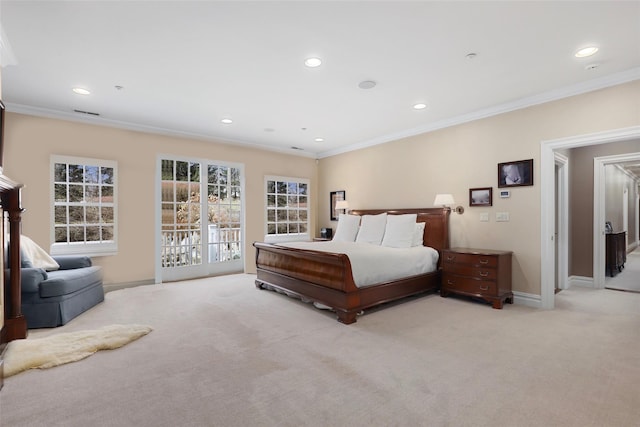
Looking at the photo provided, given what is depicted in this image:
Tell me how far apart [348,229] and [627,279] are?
16.5 ft

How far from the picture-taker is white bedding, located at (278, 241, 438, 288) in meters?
3.66

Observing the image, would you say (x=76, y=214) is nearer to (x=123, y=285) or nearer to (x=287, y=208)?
(x=123, y=285)

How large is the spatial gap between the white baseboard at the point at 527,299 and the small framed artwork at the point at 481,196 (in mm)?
1287

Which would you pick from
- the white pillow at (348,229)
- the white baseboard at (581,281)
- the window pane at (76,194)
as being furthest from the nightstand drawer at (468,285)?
the window pane at (76,194)

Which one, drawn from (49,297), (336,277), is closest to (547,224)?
(336,277)

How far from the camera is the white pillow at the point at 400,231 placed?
4.83 meters

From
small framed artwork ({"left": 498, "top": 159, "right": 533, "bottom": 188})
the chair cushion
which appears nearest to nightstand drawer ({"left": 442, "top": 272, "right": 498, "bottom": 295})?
small framed artwork ({"left": 498, "top": 159, "right": 533, "bottom": 188})

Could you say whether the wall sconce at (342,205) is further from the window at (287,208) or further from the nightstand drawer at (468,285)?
the nightstand drawer at (468,285)

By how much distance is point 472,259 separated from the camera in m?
4.15

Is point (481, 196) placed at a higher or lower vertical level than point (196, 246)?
higher

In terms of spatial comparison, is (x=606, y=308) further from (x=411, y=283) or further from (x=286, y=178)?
(x=286, y=178)

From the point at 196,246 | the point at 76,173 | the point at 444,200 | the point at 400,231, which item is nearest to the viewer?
the point at 444,200

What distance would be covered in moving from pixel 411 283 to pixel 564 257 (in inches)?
110

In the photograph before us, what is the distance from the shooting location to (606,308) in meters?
3.88
